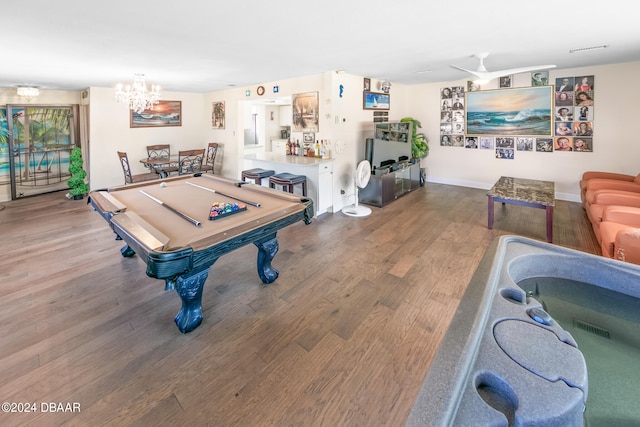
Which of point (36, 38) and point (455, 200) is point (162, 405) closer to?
point (36, 38)

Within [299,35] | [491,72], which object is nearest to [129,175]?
[299,35]

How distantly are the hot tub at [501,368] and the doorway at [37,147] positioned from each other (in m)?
8.25

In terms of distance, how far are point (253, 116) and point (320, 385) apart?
820cm

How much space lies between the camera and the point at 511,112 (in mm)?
5789

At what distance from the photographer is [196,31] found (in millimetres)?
2770

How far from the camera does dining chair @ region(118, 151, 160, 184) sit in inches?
230

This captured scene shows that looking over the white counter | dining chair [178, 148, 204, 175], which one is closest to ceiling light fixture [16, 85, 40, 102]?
dining chair [178, 148, 204, 175]

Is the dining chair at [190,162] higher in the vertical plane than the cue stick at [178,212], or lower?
higher

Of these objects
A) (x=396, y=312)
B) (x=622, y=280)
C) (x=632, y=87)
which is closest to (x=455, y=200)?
(x=632, y=87)

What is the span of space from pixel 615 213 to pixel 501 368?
3185mm

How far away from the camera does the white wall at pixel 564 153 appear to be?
485 centimetres

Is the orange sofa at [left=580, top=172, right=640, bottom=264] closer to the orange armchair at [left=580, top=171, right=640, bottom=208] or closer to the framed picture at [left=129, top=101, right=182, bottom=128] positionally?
the orange armchair at [left=580, top=171, right=640, bottom=208]

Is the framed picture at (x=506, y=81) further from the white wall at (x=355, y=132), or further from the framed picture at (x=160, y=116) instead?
the framed picture at (x=160, y=116)

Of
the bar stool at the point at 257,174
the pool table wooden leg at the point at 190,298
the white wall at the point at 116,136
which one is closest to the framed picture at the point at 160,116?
the white wall at the point at 116,136
